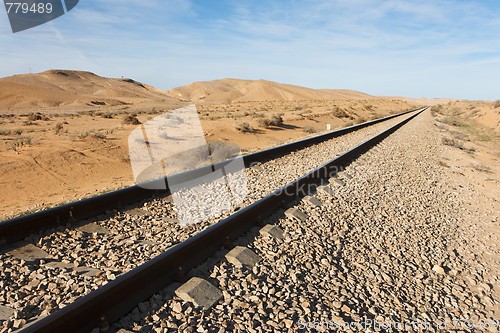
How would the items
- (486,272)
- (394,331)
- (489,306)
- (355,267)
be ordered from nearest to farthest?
(394,331), (489,306), (355,267), (486,272)

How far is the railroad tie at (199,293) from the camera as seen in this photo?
3.52 metres

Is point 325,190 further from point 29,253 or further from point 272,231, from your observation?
point 29,253

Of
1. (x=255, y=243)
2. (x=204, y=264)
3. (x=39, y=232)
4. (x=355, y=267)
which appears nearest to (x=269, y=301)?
(x=204, y=264)

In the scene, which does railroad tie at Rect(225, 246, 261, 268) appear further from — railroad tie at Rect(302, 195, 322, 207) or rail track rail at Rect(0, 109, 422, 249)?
rail track rail at Rect(0, 109, 422, 249)

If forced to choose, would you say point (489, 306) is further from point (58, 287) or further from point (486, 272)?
point (58, 287)

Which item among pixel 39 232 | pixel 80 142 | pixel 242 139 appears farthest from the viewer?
pixel 242 139

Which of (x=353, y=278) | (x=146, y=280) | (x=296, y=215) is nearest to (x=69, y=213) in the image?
(x=146, y=280)

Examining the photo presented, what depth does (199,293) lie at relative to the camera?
361cm

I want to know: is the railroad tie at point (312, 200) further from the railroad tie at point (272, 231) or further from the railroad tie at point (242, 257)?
the railroad tie at point (242, 257)

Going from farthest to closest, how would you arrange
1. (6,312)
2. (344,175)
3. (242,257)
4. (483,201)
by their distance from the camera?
(483,201) → (344,175) → (242,257) → (6,312)

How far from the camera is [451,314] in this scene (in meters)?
4.12

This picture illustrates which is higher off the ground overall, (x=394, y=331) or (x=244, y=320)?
(x=244, y=320)

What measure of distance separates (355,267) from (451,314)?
1.20m

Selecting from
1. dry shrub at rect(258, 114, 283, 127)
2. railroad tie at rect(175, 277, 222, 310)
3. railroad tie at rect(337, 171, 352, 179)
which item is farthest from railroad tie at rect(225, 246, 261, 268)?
dry shrub at rect(258, 114, 283, 127)
